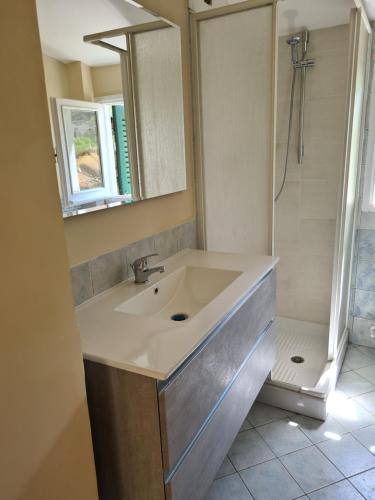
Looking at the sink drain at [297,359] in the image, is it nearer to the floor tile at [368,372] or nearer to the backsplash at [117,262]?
the floor tile at [368,372]

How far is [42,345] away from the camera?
79cm

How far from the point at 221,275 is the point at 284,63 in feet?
5.61

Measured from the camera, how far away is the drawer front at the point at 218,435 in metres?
1.14

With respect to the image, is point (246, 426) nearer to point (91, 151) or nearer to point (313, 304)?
point (313, 304)

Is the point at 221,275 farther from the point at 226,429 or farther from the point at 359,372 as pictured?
the point at 359,372

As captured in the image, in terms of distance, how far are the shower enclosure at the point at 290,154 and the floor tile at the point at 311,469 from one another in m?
0.27

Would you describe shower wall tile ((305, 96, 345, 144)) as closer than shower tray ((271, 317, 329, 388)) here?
No

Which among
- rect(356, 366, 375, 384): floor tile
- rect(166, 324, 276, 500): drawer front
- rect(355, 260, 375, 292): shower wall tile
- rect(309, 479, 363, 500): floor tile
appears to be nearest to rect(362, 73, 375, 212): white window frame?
rect(355, 260, 375, 292): shower wall tile

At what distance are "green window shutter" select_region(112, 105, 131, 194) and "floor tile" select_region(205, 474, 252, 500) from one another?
1.36m

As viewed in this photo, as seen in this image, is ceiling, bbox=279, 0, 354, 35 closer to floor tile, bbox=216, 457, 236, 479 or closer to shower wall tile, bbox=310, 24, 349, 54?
shower wall tile, bbox=310, 24, 349, 54

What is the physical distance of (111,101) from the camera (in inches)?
57.9

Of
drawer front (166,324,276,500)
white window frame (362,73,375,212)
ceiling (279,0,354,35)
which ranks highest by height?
ceiling (279,0,354,35)

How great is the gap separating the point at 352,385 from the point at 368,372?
0.21 metres

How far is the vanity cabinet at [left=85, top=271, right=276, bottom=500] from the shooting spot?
3.28ft
